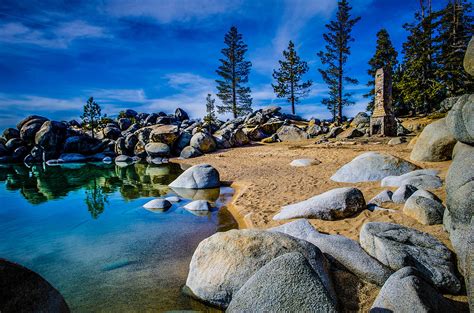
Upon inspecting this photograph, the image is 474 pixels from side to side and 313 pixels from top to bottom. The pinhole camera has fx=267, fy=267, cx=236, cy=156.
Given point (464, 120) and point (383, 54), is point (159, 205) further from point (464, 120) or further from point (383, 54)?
point (383, 54)

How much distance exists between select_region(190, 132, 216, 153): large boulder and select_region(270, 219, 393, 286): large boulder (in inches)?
762

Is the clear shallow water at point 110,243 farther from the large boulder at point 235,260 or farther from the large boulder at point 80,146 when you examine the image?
the large boulder at point 80,146

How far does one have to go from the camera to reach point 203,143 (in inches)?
932

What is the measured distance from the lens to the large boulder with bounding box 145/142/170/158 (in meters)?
24.1

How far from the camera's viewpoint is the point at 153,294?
406 centimetres

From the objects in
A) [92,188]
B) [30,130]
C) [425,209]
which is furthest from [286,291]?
[30,130]

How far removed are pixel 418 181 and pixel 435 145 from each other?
385cm

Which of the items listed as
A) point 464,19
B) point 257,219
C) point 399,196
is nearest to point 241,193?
point 257,219

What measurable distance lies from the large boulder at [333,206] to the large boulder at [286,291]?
3.13 m

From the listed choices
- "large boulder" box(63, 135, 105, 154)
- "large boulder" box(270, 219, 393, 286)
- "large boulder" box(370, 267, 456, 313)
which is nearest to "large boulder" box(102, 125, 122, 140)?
"large boulder" box(63, 135, 105, 154)

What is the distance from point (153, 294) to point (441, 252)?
4218 millimetres

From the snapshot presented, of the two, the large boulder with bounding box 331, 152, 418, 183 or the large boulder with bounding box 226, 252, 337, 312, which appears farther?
the large boulder with bounding box 331, 152, 418, 183

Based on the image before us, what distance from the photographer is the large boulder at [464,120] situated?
13.8 feet

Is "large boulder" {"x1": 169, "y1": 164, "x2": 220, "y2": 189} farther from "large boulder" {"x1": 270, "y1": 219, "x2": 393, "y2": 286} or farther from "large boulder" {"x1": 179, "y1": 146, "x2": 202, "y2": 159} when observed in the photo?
"large boulder" {"x1": 179, "y1": 146, "x2": 202, "y2": 159}
